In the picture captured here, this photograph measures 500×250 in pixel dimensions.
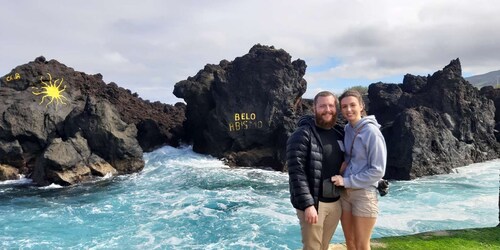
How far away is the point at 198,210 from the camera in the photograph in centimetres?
1762

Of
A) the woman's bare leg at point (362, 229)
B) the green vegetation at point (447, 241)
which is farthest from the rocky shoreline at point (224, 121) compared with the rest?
the woman's bare leg at point (362, 229)

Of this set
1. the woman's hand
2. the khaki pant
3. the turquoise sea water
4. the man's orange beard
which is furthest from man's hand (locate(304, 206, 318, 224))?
the turquoise sea water

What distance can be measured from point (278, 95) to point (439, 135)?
1149 centimetres

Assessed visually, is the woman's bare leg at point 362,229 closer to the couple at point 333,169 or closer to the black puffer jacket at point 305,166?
the couple at point 333,169

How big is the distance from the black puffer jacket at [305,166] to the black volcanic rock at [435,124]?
21.0 meters

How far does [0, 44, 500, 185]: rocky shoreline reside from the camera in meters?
25.9

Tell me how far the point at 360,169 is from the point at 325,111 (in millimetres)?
808

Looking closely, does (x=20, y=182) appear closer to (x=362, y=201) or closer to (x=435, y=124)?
(x=362, y=201)

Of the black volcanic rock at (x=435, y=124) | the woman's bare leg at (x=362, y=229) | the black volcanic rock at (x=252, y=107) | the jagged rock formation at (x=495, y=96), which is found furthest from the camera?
the jagged rock formation at (x=495, y=96)

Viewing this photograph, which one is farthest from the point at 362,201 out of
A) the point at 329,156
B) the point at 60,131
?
the point at 60,131

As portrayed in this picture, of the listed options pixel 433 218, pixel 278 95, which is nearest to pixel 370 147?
pixel 433 218

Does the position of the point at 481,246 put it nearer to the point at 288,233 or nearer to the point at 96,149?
the point at 288,233

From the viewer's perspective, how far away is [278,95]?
31547 mm

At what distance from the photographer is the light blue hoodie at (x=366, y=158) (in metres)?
4.88
